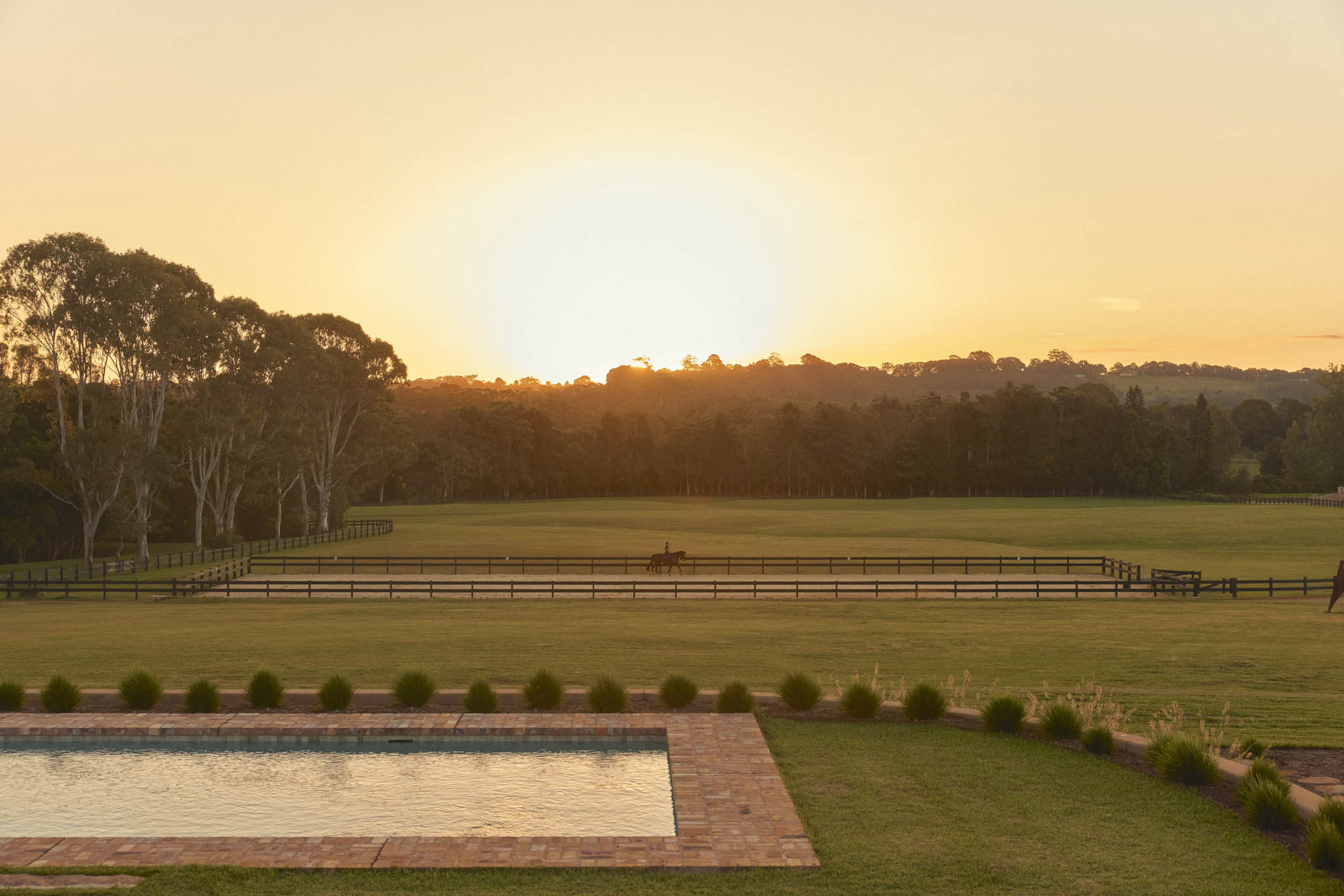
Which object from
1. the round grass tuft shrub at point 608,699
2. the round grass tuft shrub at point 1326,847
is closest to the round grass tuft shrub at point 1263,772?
the round grass tuft shrub at point 1326,847

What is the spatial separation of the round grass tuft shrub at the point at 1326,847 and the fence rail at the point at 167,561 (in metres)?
41.7

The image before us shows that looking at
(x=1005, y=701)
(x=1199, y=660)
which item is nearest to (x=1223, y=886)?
(x=1005, y=701)

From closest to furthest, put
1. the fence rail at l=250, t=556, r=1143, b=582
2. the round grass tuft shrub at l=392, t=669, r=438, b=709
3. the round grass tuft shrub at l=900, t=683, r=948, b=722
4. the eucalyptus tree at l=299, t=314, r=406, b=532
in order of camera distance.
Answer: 1. the round grass tuft shrub at l=900, t=683, r=948, b=722
2. the round grass tuft shrub at l=392, t=669, r=438, b=709
3. the fence rail at l=250, t=556, r=1143, b=582
4. the eucalyptus tree at l=299, t=314, r=406, b=532

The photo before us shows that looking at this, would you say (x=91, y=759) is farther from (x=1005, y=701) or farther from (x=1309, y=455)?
(x=1309, y=455)

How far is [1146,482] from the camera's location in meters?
138

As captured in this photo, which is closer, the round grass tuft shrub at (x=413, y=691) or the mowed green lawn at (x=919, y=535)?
the round grass tuft shrub at (x=413, y=691)

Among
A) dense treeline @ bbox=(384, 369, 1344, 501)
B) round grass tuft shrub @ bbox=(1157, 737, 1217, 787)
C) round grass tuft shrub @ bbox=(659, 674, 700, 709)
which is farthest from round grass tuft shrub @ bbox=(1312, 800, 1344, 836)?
dense treeline @ bbox=(384, 369, 1344, 501)

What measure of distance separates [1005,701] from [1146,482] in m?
138

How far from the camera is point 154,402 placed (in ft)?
203

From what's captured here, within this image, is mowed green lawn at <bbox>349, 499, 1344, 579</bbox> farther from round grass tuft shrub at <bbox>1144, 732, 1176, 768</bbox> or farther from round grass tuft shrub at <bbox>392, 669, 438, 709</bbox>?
round grass tuft shrub at <bbox>392, 669, 438, 709</bbox>

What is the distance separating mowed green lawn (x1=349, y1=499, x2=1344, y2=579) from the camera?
2261 inches

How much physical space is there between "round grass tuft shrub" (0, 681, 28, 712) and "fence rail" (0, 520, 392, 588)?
24.9m

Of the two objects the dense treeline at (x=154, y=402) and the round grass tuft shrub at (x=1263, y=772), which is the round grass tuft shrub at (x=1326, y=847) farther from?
the dense treeline at (x=154, y=402)

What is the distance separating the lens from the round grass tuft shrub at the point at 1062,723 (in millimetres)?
14570
